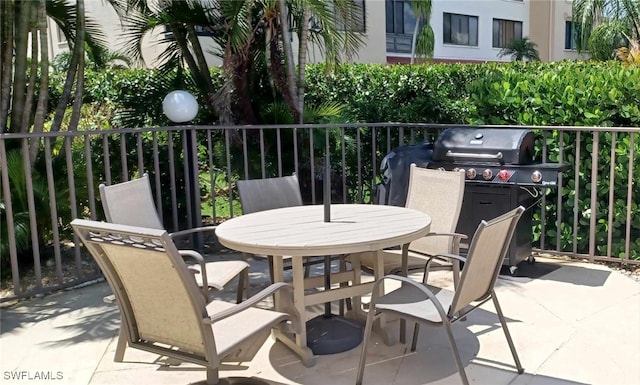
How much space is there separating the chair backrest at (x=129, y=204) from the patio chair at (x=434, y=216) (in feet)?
A: 4.62

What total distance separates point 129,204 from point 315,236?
50.7 inches

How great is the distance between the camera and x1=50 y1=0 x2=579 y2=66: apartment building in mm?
23672

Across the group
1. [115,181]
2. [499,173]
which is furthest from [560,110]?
[115,181]

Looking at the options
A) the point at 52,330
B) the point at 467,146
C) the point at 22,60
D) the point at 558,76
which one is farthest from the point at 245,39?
the point at 52,330

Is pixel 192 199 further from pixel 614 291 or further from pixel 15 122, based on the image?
pixel 614 291

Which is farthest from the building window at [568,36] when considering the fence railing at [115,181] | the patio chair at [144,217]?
the patio chair at [144,217]

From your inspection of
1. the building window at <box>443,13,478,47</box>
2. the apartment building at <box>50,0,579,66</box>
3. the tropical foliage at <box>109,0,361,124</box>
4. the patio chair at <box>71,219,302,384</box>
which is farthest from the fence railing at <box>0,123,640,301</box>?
the building window at <box>443,13,478,47</box>

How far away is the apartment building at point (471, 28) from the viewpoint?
2367 centimetres

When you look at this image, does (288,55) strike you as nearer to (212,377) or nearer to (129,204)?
(129,204)

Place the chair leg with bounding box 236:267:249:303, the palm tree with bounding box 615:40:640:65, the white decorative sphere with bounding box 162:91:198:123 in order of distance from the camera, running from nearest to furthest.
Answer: the chair leg with bounding box 236:267:249:303
the white decorative sphere with bounding box 162:91:198:123
the palm tree with bounding box 615:40:640:65

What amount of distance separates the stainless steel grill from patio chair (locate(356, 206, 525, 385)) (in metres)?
1.79

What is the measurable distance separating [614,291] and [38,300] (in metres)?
4.34

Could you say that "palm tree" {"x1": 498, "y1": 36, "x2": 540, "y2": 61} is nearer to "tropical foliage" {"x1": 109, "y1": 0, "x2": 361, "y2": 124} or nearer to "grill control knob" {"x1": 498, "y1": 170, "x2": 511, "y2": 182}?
"tropical foliage" {"x1": 109, "y1": 0, "x2": 361, "y2": 124}

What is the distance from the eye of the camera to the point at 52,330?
4.03 m
